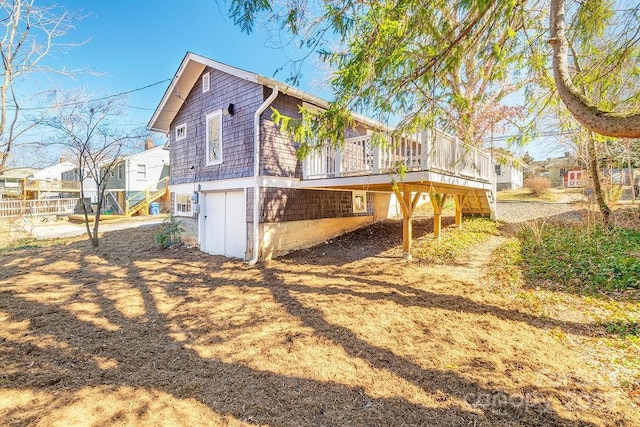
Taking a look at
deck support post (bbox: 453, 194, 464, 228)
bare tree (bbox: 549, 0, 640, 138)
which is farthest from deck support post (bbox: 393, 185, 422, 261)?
bare tree (bbox: 549, 0, 640, 138)

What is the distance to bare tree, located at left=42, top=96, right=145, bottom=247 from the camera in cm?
992

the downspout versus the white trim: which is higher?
the white trim

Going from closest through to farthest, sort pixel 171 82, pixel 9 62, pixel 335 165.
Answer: pixel 9 62, pixel 335 165, pixel 171 82

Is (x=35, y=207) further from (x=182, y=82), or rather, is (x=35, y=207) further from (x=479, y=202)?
(x=479, y=202)

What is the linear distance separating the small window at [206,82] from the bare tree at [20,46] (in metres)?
3.45

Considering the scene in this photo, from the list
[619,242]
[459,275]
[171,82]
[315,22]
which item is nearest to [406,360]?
[459,275]

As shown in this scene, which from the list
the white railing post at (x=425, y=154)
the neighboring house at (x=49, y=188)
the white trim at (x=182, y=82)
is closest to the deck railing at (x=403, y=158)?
the white railing post at (x=425, y=154)

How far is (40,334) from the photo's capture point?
14.1 ft

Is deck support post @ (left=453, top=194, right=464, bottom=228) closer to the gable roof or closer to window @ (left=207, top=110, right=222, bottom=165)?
the gable roof

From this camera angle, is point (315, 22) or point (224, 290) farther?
point (224, 290)

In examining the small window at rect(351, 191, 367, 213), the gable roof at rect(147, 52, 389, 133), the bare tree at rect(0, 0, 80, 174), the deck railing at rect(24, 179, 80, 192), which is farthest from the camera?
the deck railing at rect(24, 179, 80, 192)

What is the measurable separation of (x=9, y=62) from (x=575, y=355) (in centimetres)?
1294

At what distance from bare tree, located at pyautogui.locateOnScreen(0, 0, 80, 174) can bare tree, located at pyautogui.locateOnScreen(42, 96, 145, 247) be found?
1147 mm

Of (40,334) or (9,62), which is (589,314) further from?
(9,62)
